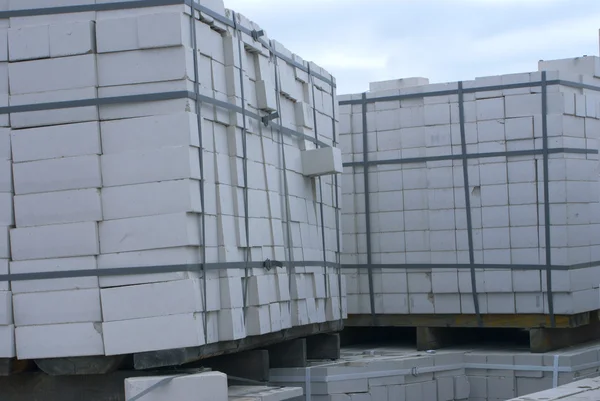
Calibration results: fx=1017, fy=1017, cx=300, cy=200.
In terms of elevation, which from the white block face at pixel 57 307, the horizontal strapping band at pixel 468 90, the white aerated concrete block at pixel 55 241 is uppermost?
the horizontal strapping band at pixel 468 90

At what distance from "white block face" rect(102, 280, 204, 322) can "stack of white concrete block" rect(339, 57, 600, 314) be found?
12.8 feet

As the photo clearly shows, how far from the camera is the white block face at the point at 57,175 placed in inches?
248

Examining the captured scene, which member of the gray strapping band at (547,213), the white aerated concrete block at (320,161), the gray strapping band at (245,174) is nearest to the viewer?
the gray strapping band at (245,174)

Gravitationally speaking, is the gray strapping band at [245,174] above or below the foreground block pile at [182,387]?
above

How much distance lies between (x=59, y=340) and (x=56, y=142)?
1232 mm

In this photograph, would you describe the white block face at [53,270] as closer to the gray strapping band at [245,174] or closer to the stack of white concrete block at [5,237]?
the stack of white concrete block at [5,237]

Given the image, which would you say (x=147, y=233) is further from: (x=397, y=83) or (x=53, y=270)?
(x=397, y=83)

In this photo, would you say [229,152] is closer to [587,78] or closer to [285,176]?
[285,176]

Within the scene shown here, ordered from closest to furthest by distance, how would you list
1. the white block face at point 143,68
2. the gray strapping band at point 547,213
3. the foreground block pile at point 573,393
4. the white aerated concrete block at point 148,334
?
the white aerated concrete block at point 148,334 → the white block face at point 143,68 → the foreground block pile at point 573,393 → the gray strapping band at point 547,213

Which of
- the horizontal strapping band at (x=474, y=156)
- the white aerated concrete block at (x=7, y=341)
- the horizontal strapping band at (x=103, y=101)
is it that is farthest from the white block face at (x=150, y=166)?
the horizontal strapping band at (x=474, y=156)

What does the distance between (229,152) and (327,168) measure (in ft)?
4.99

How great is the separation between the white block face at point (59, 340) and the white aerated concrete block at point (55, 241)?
45cm

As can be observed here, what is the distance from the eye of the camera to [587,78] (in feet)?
31.8

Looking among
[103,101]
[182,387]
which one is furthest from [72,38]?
[182,387]
